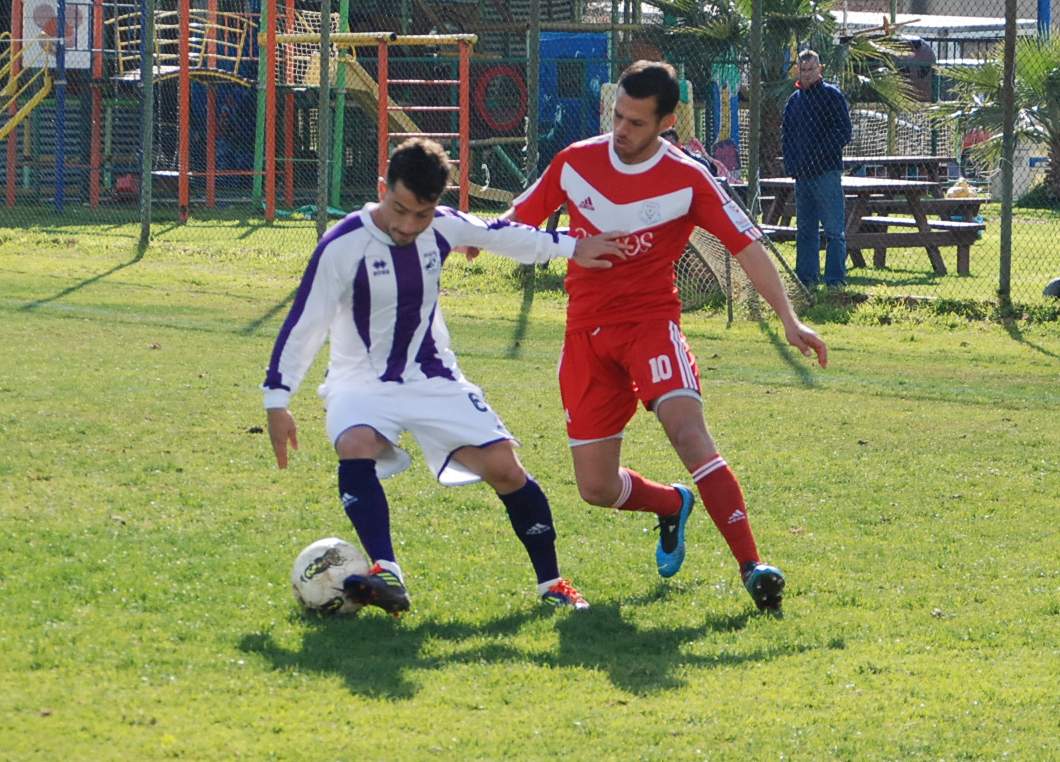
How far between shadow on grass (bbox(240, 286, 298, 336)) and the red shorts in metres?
6.29

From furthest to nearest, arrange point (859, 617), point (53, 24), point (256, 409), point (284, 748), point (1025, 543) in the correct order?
point (53, 24)
point (256, 409)
point (1025, 543)
point (859, 617)
point (284, 748)

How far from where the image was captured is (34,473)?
728 cm

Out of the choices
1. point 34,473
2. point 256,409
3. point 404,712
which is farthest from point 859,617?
point 256,409

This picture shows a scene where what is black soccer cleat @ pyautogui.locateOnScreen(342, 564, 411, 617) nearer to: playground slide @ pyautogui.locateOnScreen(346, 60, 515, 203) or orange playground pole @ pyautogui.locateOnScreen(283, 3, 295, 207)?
playground slide @ pyautogui.locateOnScreen(346, 60, 515, 203)

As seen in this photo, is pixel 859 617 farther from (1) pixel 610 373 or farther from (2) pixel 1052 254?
(2) pixel 1052 254

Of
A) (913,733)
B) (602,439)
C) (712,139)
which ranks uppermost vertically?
(712,139)

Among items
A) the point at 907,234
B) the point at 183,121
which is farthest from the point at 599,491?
the point at 183,121

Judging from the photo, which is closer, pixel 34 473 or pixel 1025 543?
pixel 1025 543

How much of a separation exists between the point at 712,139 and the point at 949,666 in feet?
65.2

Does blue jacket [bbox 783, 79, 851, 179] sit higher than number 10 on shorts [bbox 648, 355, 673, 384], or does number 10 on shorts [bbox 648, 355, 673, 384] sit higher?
blue jacket [bbox 783, 79, 851, 179]

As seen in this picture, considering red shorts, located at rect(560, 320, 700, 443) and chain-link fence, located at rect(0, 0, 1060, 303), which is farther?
chain-link fence, located at rect(0, 0, 1060, 303)

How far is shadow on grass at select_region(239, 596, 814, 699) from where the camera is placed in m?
4.78

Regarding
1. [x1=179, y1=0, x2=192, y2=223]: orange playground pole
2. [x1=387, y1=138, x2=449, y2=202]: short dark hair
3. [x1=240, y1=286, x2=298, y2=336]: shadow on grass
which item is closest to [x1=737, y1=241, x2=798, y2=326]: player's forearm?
[x1=387, y1=138, x2=449, y2=202]: short dark hair

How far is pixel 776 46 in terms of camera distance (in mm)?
23641
